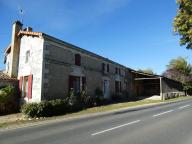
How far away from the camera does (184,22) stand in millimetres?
15359

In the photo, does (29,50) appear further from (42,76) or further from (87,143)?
(87,143)

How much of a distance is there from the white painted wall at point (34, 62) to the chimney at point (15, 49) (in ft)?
2.24

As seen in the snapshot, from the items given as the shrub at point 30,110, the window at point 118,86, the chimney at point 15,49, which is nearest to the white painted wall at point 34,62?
the chimney at point 15,49

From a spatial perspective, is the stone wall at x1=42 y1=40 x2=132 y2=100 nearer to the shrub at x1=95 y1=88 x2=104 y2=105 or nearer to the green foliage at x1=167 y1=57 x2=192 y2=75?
the shrub at x1=95 y1=88 x2=104 y2=105

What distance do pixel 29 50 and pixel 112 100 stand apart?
41.4 ft

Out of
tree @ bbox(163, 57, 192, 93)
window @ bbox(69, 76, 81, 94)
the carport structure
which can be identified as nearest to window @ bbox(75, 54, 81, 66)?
window @ bbox(69, 76, 81, 94)

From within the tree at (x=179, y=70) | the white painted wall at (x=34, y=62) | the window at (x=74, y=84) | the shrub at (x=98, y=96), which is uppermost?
the tree at (x=179, y=70)

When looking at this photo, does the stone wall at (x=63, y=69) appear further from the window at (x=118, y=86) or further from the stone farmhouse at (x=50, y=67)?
the window at (x=118, y=86)

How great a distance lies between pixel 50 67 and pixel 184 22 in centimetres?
1141

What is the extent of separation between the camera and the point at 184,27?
1527 cm

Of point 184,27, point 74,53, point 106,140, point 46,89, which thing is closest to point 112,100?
point 74,53

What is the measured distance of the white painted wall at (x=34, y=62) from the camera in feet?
64.9

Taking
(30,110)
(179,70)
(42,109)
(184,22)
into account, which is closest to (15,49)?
(30,110)

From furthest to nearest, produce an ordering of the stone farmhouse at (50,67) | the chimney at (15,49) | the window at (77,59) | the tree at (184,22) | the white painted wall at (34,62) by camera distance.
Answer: the window at (77,59)
the chimney at (15,49)
the stone farmhouse at (50,67)
the white painted wall at (34,62)
the tree at (184,22)
